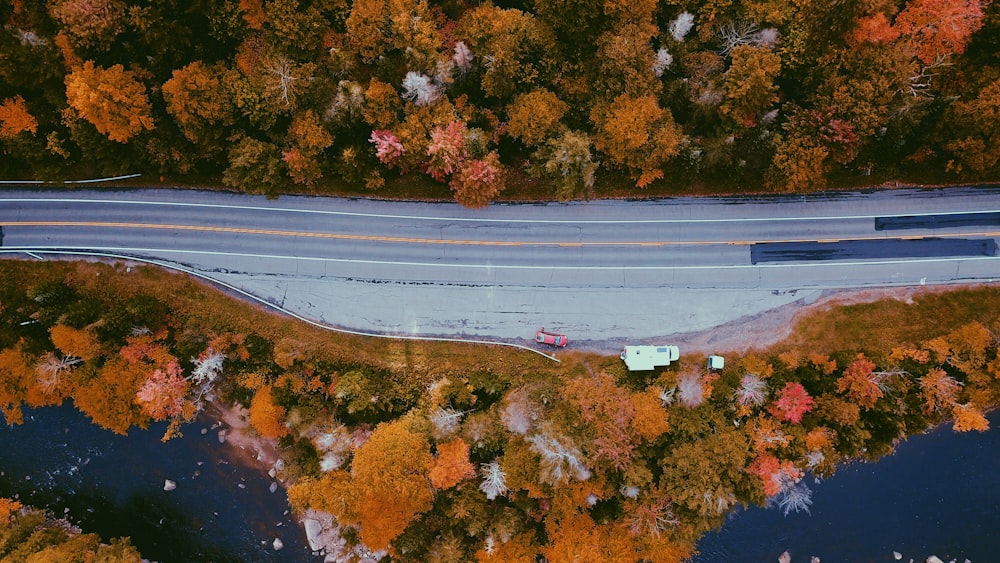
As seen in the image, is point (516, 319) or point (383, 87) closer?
point (383, 87)

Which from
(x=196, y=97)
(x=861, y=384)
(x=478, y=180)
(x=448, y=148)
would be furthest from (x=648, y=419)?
(x=196, y=97)

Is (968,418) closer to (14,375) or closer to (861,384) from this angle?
(861,384)

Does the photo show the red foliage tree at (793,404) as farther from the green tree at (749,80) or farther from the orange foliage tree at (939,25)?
the orange foliage tree at (939,25)

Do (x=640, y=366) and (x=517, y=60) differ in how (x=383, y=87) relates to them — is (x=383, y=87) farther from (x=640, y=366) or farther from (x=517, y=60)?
(x=640, y=366)

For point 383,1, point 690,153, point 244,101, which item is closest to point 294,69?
point 244,101

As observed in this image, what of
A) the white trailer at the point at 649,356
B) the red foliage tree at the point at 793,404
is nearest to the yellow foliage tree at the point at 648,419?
the white trailer at the point at 649,356

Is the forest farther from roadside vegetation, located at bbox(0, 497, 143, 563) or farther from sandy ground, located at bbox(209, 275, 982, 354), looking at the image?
roadside vegetation, located at bbox(0, 497, 143, 563)
